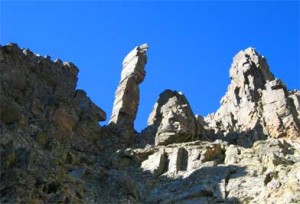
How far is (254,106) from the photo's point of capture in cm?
7012

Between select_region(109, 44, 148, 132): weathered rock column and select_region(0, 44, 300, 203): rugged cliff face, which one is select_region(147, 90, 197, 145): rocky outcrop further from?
select_region(109, 44, 148, 132): weathered rock column

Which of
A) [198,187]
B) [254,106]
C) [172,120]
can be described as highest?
[254,106]

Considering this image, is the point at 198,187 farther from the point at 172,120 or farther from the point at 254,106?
the point at 254,106

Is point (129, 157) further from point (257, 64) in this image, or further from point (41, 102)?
point (257, 64)

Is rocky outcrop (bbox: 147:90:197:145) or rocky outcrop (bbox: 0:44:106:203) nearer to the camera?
rocky outcrop (bbox: 0:44:106:203)

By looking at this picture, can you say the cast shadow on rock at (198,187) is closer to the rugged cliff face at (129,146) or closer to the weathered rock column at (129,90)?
the rugged cliff face at (129,146)

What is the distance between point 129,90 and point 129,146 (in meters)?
13.7

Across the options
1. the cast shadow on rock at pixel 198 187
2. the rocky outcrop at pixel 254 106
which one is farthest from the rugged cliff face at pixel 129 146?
the rocky outcrop at pixel 254 106

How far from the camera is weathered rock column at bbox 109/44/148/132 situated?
196ft

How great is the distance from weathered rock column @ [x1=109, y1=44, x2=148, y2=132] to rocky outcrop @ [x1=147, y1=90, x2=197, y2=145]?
2574 millimetres

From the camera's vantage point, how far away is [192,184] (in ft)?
127

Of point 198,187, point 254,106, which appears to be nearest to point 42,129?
point 198,187

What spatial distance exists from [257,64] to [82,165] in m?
47.5

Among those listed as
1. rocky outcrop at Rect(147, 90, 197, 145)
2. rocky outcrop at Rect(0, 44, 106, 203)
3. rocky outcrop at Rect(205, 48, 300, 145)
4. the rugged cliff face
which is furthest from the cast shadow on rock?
rocky outcrop at Rect(205, 48, 300, 145)
